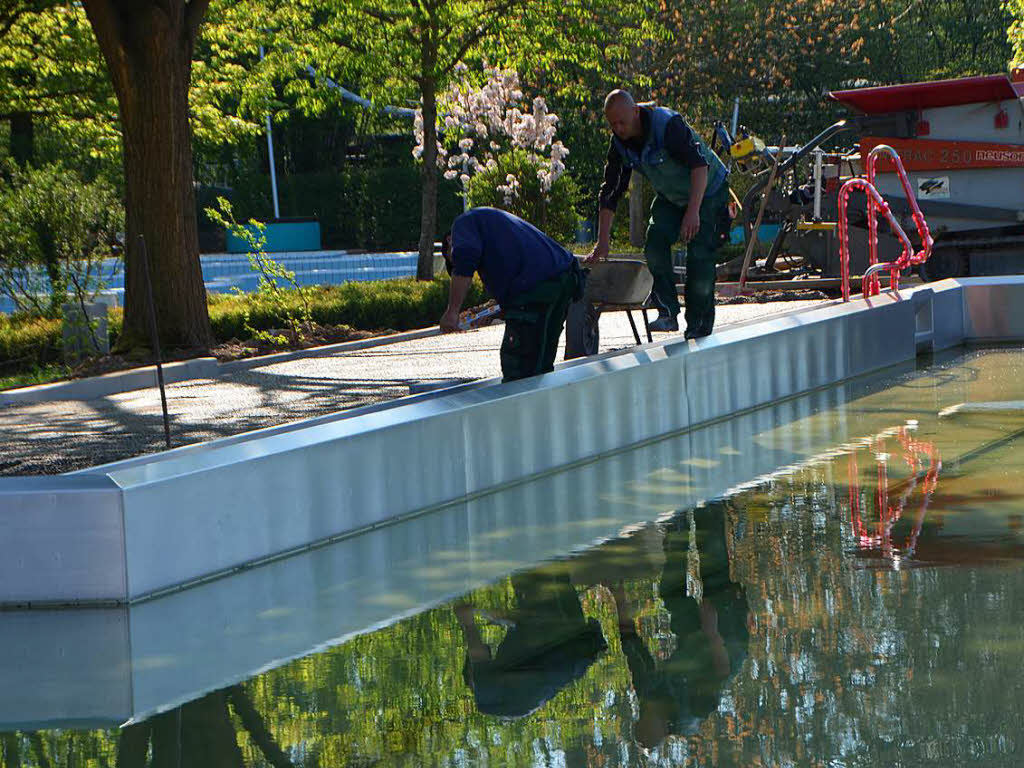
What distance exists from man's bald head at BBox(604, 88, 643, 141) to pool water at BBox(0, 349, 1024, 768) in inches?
95.2

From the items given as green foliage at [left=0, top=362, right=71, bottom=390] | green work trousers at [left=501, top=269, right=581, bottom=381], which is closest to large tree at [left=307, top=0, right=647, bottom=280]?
green foliage at [left=0, top=362, right=71, bottom=390]

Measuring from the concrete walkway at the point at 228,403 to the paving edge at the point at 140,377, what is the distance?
0.58ft

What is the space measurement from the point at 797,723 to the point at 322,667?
5.03ft

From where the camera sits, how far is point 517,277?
8.13 metres

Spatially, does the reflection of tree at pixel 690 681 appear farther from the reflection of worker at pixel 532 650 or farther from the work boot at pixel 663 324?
the work boot at pixel 663 324

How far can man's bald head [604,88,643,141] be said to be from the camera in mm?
8766

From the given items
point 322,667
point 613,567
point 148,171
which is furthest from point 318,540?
point 148,171

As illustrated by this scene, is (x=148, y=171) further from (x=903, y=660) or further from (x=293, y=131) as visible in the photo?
(x=293, y=131)

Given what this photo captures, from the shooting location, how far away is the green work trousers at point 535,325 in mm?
8211

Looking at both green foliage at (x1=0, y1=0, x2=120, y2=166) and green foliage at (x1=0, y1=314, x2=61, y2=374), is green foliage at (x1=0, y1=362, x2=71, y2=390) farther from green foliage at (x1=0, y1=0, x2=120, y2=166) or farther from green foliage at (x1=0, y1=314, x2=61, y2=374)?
green foliage at (x1=0, y1=0, x2=120, y2=166)

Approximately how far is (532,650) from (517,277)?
11.3 feet

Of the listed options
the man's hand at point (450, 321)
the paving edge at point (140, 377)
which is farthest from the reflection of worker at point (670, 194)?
the paving edge at point (140, 377)

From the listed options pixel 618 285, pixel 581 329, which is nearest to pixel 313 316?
pixel 581 329

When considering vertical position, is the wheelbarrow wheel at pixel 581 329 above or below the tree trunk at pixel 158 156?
below
